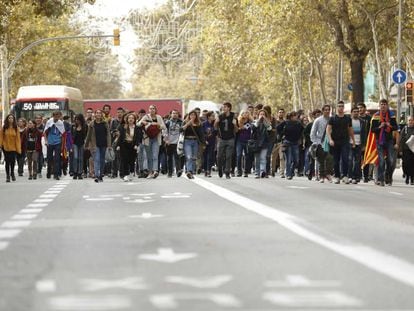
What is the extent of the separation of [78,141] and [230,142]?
4.11 meters

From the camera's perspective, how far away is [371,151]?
28234 millimetres

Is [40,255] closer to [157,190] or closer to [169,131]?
[157,190]

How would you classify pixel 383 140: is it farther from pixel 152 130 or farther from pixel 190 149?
pixel 152 130

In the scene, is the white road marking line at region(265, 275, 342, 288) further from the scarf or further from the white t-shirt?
the white t-shirt

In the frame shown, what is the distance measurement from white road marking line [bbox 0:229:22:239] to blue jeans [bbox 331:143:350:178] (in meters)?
13.9

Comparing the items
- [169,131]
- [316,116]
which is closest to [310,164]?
[316,116]

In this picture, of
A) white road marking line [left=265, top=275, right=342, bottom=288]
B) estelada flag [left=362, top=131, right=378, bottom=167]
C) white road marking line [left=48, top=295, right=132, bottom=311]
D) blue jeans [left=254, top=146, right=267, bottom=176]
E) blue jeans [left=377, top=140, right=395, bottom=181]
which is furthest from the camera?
blue jeans [left=254, top=146, right=267, bottom=176]

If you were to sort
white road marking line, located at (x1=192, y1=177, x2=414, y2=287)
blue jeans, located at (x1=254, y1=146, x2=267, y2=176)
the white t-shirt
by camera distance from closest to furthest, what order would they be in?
white road marking line, located at (x1=192, y1=177, x2=414, y2=287), the white t-shirt, blue jeans, located at (x1=254, y1=146, x2=267, y2=176)

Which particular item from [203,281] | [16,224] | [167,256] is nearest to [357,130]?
[16,224]

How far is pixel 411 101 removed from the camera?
1697 inches

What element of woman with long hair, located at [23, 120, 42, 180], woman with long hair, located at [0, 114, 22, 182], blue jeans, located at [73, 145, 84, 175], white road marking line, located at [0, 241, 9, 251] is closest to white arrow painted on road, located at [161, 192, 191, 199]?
white road marking line, located at [0, 241, 9, 251]

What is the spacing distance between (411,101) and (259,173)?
42.0 feet

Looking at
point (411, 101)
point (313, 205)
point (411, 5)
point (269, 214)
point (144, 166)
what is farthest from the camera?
point (411, 5)

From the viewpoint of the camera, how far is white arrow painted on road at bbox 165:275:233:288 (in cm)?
896
